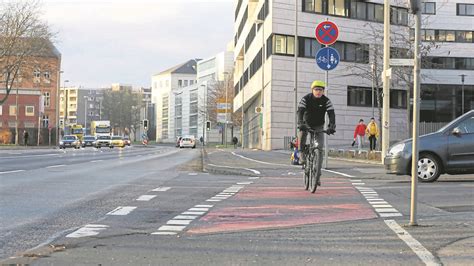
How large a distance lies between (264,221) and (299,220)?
478 millimetres

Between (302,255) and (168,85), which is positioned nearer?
(302,255)

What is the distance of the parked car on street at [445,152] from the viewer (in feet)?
44.7

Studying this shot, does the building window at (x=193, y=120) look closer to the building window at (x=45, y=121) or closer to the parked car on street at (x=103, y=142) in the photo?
the building window at (x=45, y=121)

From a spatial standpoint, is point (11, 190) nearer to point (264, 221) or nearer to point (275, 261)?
point (264, 221)

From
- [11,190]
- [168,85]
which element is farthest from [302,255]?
[168,85]

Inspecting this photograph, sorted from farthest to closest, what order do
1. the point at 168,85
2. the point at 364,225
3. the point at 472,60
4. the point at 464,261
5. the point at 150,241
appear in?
the point at 168,85, the point at 472,60, the point at 364,225, the point at 150,241, the point at 464,261

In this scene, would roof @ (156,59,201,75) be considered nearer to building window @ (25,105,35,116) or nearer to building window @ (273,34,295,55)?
building window @ (25,105,35,116)

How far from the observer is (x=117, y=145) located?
80.7 meters

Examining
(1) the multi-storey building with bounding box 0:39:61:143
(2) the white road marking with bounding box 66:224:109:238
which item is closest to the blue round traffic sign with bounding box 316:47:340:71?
(2) the white road marking with bounding box 66:224:109:238

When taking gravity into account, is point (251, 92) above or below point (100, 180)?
above

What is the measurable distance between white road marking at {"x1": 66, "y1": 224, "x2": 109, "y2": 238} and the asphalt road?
1cm

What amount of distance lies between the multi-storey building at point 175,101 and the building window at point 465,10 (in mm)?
86688

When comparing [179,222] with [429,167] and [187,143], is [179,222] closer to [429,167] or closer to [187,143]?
[429,167]

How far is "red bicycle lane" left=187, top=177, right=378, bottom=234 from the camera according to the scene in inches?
296
